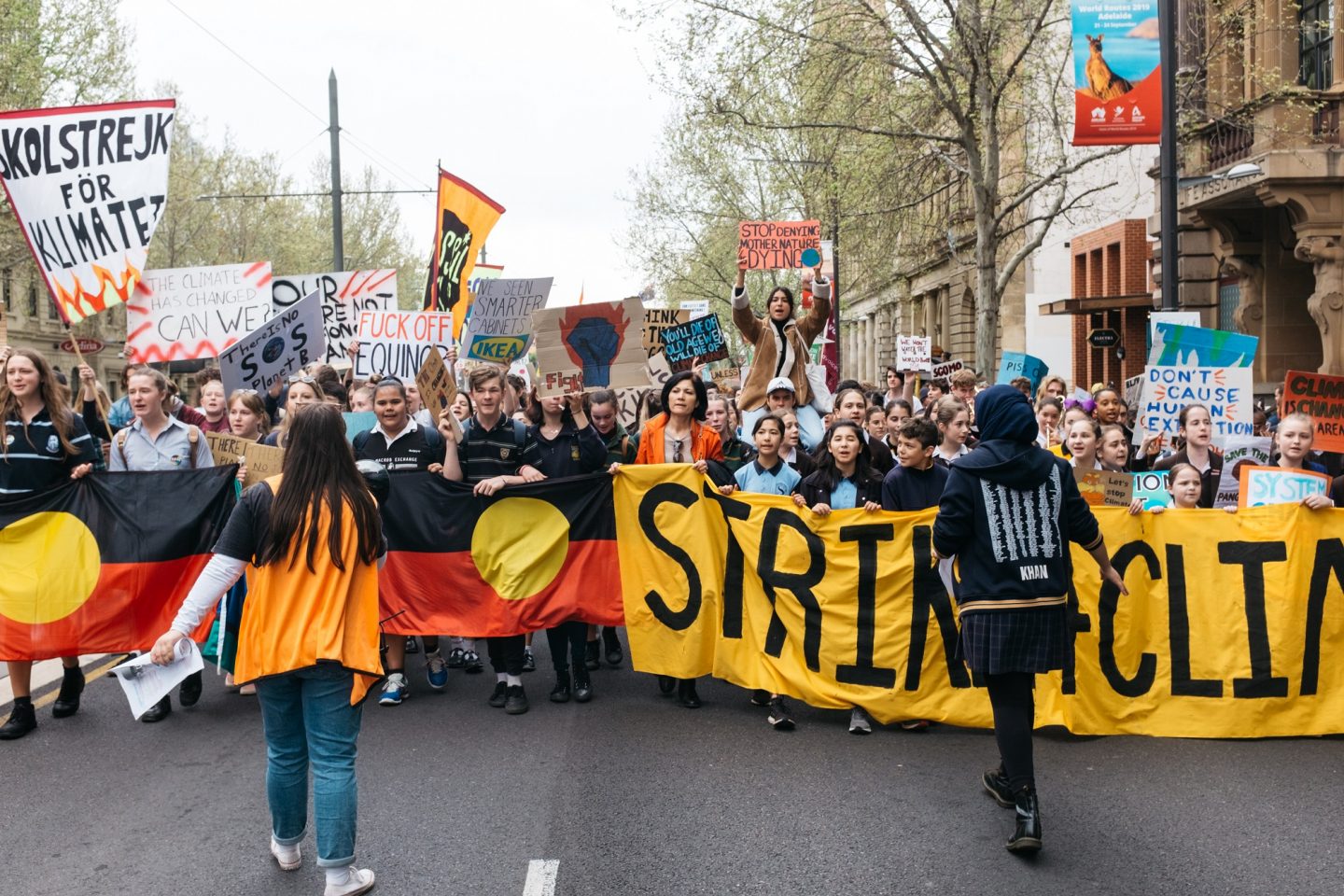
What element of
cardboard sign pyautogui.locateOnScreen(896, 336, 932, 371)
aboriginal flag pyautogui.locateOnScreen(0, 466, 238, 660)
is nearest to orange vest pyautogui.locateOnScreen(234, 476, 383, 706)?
aboriginal flag pyautogui.locateOnScreen(0, 466, 238, 660)

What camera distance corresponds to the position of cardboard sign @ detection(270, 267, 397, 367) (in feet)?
50.9

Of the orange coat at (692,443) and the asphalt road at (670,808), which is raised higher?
the orange coat at (692,443)

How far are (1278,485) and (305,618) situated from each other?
5398 millimetres

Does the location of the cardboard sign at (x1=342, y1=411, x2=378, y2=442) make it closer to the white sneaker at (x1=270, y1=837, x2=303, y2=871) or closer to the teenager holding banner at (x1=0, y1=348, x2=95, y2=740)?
the teenager holding banner at (x1=0, y1=348, x2=95, y2=740)

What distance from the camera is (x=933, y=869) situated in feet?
16.3

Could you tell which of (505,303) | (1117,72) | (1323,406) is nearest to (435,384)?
(505,303)

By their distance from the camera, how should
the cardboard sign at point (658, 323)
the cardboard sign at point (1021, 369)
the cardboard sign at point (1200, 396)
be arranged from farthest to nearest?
the cardboard sign at point (1021, 369)
the cardboard sign at point (658, 323)
the cardboard sign at point (1200, 396)

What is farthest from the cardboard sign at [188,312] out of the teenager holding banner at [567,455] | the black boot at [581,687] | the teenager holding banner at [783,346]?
the black boot at [581,687]

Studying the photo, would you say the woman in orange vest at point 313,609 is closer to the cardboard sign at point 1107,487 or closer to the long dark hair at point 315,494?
the long dark hair at point 315,494

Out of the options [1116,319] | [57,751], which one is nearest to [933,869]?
[57,751]

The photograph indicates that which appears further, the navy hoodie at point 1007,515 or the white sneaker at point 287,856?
the navy hoodie at point 1007,515

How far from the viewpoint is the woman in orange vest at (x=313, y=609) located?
4.64 m

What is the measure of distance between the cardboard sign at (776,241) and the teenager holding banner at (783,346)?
12.9 metres

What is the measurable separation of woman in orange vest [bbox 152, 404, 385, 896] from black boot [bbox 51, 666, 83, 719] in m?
3.42
